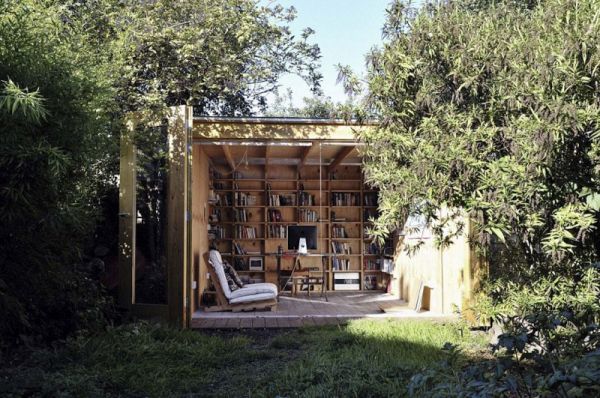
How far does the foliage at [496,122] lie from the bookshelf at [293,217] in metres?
6.62

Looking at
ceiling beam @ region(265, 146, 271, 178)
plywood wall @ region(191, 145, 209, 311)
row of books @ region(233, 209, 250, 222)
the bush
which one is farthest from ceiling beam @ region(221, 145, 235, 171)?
the bush

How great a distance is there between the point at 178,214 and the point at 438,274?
3.71 metres

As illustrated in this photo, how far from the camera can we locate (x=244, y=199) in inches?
427

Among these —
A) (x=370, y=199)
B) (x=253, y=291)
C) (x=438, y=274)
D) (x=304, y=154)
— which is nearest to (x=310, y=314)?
(x=253, y=291)

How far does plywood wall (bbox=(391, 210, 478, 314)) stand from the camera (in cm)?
633

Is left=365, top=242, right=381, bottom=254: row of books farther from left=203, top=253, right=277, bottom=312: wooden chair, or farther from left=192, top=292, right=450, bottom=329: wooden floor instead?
left=203, top=253, right=277, bottom=312: wooden chair

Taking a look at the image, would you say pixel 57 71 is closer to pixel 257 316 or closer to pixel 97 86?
pixel 97 86

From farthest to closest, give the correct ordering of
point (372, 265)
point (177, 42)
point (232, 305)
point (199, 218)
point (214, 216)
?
point (372, 265) < point (214, 216) < point (199, 218) < point (177, 42) < point (232, 305)

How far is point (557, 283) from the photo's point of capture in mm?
3889

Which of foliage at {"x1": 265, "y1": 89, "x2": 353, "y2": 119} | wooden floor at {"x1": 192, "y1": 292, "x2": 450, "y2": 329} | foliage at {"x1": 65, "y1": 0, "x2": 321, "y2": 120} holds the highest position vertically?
foliage at {"x1": 265, "y1": 89, "x2": 353, "y2": 119}

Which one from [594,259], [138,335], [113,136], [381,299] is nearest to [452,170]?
[594,259]

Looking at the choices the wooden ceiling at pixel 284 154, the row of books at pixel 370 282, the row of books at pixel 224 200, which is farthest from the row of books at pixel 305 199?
the row of books at pixel 370 282

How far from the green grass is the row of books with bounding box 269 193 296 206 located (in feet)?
16.8

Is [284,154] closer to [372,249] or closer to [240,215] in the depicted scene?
[240,215]
